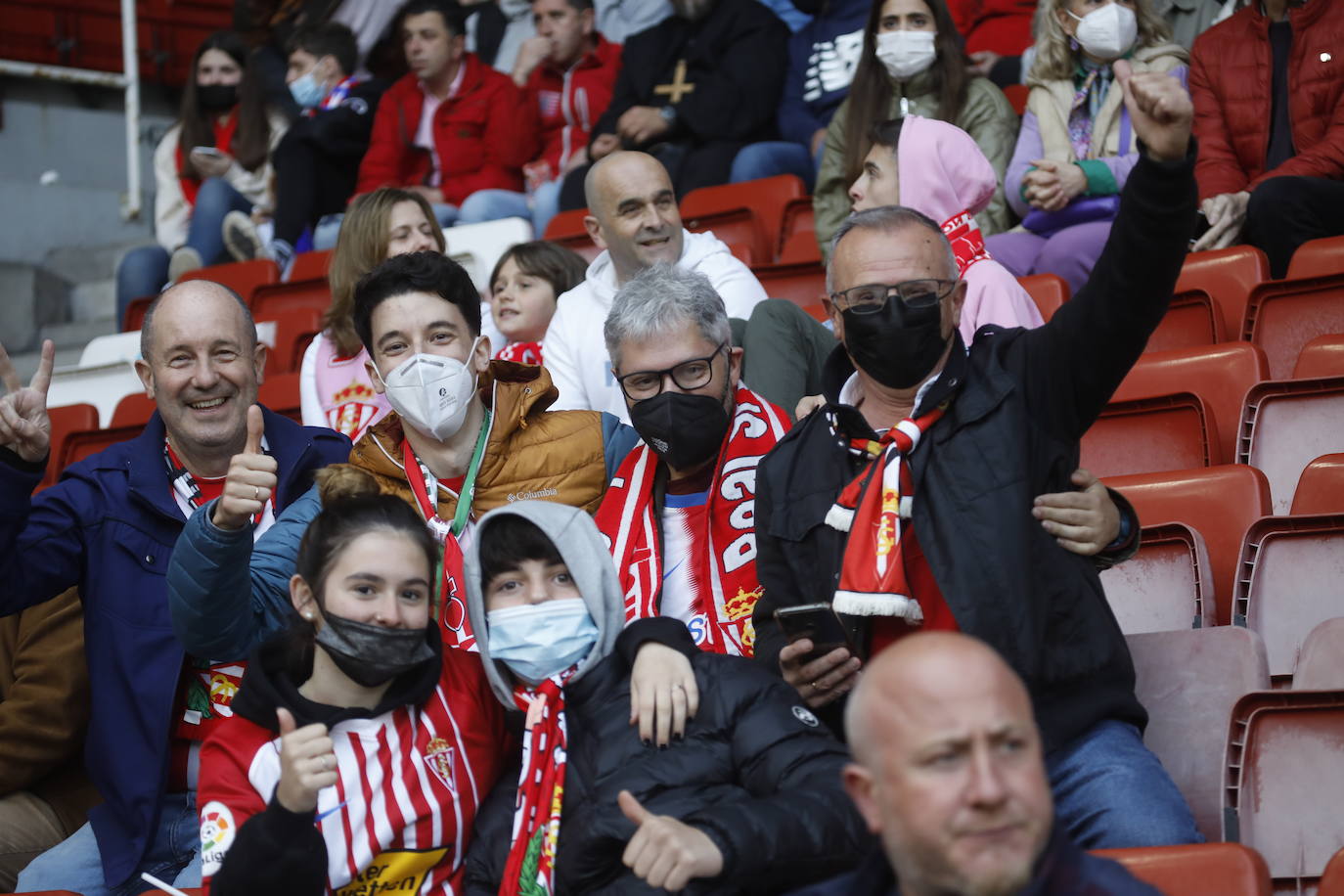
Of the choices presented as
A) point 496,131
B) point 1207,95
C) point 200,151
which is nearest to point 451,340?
point 1207,95

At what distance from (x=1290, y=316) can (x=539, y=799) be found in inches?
98.0

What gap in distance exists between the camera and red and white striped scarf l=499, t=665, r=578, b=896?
2275mm

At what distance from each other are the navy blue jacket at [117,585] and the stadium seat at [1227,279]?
7.92 feet

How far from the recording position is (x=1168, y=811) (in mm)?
2229

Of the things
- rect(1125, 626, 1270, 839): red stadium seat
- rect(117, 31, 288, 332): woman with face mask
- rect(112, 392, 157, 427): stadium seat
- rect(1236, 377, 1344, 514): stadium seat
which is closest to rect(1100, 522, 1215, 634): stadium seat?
rect(1125, 626, 1270, 839): red stadium seat

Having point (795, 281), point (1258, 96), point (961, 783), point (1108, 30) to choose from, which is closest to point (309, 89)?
point (795, 281)

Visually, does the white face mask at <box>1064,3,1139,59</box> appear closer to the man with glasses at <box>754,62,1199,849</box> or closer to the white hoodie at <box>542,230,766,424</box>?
the white hoodie at <box>542,230,766,424</box>

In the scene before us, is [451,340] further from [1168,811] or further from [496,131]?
[496,131]

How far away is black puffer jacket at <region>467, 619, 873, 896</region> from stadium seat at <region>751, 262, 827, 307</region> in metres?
2.75

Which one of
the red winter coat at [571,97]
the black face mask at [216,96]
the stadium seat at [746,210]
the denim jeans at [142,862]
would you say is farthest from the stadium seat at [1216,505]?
the black face mask at [216,96]

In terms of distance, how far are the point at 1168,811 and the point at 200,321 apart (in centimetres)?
209

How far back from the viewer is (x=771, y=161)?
601cm

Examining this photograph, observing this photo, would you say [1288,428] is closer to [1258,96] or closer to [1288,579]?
[1288,579]

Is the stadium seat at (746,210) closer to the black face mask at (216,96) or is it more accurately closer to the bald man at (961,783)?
the black face mask at (216,96)
